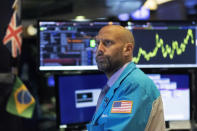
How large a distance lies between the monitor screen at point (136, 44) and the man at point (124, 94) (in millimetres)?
704

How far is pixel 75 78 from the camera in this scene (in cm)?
228

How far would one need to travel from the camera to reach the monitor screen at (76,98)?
7.39ft

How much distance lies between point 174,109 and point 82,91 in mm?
750

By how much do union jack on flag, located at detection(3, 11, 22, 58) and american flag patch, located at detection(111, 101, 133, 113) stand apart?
98 centimetres

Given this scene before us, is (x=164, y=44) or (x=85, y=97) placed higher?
(x=164, y=44)

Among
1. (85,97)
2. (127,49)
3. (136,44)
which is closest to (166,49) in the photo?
(136,44)

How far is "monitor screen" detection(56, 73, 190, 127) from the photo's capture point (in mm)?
2254

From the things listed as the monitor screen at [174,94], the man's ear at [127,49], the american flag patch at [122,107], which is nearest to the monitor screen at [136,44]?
the monitor screen at [174,94]

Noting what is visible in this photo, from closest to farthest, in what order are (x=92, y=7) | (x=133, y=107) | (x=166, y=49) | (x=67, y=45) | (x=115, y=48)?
(x=133, y=107) < (x=115, y=48) < (x=67, y=45) < (x=166, y=49) < (x=92, y=7)

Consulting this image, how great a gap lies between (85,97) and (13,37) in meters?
0.69

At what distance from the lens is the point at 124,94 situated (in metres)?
1.30

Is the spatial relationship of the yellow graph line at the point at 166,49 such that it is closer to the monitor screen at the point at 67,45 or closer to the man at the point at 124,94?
the monitor screen at the point at 67,45

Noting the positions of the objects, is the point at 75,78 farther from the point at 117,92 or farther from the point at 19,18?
the point at 117,92

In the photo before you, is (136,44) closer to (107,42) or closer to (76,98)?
(76,98)
